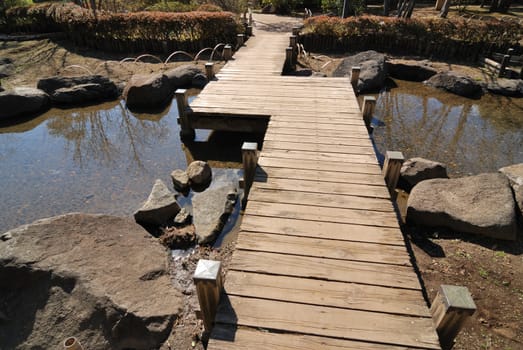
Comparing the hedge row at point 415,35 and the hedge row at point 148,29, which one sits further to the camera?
the hedge row at point 148,29

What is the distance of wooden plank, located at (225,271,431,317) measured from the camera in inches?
123

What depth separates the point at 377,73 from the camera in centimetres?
1128

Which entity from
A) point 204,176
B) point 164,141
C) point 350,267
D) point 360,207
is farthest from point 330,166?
point 164,141

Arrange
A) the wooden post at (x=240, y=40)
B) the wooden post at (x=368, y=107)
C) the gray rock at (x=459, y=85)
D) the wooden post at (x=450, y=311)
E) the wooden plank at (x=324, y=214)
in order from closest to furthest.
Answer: the wooden post at (x=450, y=311) → the wooden plank at (x=324, y=214) → the wooden post at (x=368, y=107) → the gray rock at (x=459, y=85) → the wooden post at (x=240, y=40)

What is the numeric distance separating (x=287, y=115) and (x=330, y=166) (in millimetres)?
2347

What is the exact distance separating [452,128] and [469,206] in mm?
4798

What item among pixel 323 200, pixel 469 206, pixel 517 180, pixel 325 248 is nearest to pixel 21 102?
pixel 323 200

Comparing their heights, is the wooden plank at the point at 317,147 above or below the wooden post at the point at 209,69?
below

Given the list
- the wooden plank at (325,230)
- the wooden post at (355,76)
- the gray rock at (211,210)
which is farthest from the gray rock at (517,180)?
the gray rock at (211,210)

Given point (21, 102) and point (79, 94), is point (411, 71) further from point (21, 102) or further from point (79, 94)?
point (21, 102)

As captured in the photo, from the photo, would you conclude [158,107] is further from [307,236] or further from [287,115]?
[307,236]

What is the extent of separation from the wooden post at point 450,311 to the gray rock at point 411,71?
11.6 m

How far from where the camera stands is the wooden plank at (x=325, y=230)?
3.95 meters

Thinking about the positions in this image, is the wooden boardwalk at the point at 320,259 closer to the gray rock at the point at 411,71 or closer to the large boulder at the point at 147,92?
the large boulder at the point at 147,92
